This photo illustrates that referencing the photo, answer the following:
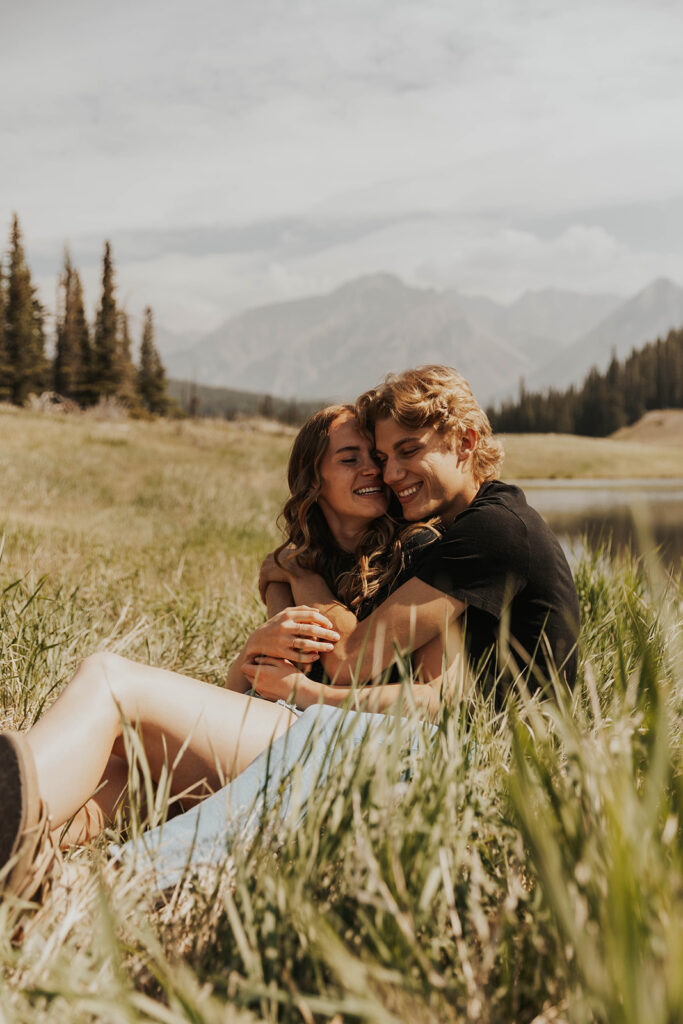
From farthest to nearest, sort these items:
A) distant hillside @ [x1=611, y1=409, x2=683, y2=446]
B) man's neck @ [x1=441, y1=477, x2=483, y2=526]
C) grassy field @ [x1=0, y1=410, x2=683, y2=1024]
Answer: distant hillside @ [x1=611, y1=409, x2=683, y2=446] < man's neck @ [x1=441, y1=477, x2=483, y2=526] < grassy field @ [x1=0, y1=410, x2=683, y2=1024]

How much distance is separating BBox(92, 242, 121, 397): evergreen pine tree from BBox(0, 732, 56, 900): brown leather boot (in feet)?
140

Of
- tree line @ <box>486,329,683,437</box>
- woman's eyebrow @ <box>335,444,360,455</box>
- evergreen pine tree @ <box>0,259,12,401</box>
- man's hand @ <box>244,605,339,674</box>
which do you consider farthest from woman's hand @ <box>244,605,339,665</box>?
tree line @ <box>486,329,683,437</box>

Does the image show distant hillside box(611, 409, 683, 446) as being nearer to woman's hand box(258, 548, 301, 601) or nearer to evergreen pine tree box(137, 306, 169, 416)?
evergreen pine tree box(137, 306, 169, 416)

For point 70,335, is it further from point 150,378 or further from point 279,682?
point 279,682

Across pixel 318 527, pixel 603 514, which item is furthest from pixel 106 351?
pixel 318 527

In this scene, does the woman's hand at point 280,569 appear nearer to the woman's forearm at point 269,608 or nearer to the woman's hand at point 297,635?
the woman's forearm at point 269,608

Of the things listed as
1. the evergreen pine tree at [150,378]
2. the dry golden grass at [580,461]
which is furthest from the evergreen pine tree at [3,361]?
the dry golden grass at [580,461]

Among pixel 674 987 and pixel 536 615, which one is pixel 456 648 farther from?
pixel 674 987

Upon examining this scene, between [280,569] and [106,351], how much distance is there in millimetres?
41916

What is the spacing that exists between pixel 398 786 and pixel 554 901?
0.77 meters

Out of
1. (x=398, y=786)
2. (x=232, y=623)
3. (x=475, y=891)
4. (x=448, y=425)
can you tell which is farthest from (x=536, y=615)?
(x=232, y=623)

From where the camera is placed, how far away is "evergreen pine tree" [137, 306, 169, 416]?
54.2 meters

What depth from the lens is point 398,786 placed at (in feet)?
5.71

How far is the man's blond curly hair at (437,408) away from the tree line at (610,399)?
269 feet
